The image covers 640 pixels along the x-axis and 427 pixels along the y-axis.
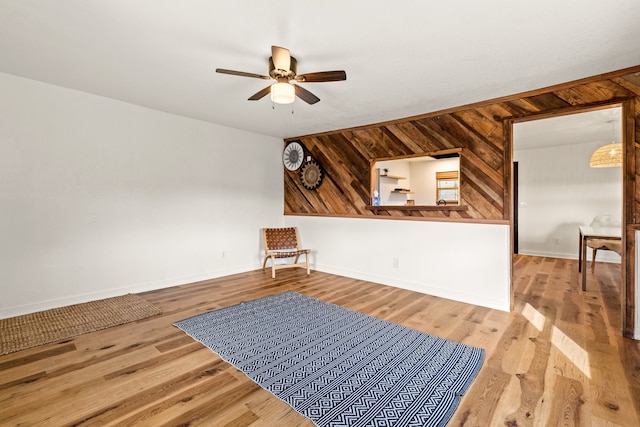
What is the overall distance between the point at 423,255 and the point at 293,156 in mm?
2903

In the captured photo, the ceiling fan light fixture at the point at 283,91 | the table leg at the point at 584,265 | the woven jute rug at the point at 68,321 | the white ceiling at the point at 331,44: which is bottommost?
the woven jute rug at the point at 68,321

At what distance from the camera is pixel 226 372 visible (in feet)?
6.84

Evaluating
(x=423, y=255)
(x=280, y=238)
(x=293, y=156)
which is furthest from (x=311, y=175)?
(x=423, y=255)

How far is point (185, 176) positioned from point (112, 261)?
4.68 ft

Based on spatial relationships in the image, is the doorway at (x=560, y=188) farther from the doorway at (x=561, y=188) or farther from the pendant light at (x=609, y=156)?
the pendant light at (x=609, y=156)

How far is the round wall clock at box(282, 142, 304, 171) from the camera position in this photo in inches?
212

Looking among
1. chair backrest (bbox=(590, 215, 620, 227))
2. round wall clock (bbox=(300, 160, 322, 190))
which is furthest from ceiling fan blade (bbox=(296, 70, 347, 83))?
chair backrest (bbox=(590, 215, 620, 227))

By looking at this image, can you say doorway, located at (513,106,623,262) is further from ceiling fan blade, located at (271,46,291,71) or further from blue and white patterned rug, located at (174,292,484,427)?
ceiling fan blade, located at (271,46,291,71)

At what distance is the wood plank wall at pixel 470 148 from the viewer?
2.63 metres

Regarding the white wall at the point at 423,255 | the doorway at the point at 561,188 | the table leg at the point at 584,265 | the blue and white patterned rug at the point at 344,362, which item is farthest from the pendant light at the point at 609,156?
the blue and white patterned rug at the point at 344,362

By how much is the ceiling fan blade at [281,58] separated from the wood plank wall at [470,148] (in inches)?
91.9

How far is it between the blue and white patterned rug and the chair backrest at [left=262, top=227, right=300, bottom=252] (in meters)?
1.86

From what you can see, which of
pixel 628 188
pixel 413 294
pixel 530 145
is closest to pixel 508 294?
pixel 413 294

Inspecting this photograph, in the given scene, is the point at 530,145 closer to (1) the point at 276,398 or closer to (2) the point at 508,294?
(2) the point at 508,294
